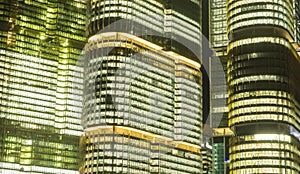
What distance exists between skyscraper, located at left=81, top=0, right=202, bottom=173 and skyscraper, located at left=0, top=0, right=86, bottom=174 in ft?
77.0

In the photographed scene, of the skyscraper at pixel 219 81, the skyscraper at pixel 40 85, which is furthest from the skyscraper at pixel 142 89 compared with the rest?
the skyscraper at pixel 40 85

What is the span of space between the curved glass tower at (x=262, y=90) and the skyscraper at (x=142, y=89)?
15.1 m

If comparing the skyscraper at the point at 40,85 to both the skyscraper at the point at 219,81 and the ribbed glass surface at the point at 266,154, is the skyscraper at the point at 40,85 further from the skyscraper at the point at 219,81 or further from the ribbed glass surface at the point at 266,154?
the ribbed glass surface at the point at 266,154

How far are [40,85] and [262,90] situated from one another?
6297cm

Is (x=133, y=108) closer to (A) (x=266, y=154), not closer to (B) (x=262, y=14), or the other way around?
(A) (x=266, y=154)

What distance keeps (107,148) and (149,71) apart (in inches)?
945

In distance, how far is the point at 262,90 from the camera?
15500cm

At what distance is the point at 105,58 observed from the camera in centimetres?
15262

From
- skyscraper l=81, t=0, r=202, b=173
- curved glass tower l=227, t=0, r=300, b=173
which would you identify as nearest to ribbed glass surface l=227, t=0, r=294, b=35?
curved glass tower l=227, t=0, r=300, b=173

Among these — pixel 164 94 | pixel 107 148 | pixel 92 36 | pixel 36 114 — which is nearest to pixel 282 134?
pixel 164 94

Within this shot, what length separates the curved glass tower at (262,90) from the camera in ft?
502

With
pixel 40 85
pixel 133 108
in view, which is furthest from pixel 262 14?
pixel 40 85

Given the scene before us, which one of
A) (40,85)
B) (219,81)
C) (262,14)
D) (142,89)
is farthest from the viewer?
(219,81)

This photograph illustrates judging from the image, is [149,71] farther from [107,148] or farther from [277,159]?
[277,159]
